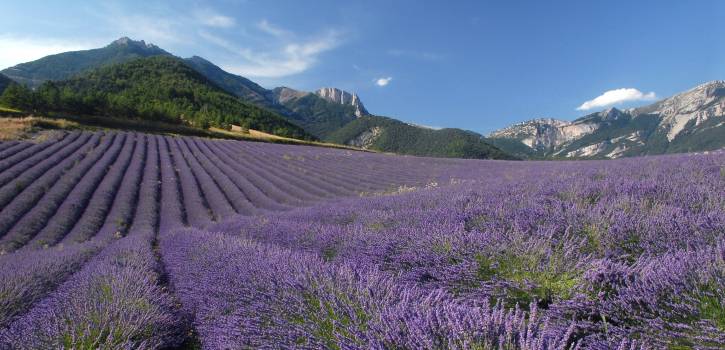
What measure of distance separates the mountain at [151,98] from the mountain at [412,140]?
166 ft

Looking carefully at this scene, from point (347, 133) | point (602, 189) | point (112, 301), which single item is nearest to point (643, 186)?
point (602, 189)

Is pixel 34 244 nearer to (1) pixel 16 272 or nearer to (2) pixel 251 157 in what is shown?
(1) pixel 16 272

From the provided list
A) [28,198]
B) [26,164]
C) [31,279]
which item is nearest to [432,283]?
[31,279]

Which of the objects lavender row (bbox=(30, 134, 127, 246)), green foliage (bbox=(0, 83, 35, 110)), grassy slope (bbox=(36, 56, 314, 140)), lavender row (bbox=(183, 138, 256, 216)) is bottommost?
lavender row (bbox=(30, 134, 127, 246))

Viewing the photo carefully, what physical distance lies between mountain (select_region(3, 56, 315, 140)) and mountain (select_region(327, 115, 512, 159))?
50.5 m

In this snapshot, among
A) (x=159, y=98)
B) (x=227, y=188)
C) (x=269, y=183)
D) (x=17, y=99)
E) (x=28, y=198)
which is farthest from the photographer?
(x=159, y=98)

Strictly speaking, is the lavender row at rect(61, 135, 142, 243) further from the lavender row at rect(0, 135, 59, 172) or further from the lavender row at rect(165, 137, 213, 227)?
the lavender row at rect(0, 135, 59, 172)

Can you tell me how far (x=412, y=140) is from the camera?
488 ft

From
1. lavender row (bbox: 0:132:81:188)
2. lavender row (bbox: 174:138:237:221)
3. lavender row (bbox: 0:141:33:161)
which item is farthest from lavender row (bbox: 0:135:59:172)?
lavender row (bbox: 174:138:237:221)

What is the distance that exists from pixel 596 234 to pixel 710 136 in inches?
8363

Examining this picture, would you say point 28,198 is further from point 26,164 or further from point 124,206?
point 26,164

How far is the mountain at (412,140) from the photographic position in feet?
383

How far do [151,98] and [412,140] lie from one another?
97.0 meters

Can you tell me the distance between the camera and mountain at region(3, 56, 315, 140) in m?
47.8
